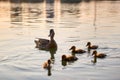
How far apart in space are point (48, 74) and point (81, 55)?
14.3ft

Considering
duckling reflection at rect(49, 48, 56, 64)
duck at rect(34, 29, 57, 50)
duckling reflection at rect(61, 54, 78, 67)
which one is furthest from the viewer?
duck at rect(34, 29, 57, 50)

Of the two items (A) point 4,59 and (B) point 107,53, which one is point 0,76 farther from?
(B) point 107,53

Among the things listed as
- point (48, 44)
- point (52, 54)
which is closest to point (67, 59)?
point (52, 54)

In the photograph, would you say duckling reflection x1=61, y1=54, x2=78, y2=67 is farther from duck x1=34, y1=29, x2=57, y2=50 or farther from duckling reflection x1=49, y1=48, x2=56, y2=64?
duck x1=34, y1=29, x2=57, y2=50

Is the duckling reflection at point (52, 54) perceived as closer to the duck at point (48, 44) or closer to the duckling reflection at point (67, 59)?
the duck at point (48, 44)

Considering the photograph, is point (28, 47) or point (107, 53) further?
point (28, 47)

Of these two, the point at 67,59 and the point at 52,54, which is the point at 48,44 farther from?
the point at 67,59

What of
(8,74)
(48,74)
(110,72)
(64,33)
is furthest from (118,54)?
(64,33)

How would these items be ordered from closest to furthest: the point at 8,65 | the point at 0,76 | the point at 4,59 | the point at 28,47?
the point at 0,76
the point at 8,65
the point at 4,59
the point at 28,47

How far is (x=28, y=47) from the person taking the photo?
853 inches

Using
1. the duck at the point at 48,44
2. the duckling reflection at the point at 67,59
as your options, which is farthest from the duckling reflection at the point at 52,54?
the duckling reflection at the point at 67,59

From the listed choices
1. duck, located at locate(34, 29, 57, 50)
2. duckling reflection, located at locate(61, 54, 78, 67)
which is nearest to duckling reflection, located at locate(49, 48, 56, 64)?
duck, located at locate(34, 29, 57, 50)

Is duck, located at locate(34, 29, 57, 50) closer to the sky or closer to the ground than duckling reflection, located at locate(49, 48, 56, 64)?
closer to the sky

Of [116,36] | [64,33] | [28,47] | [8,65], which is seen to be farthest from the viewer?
[64,33]
